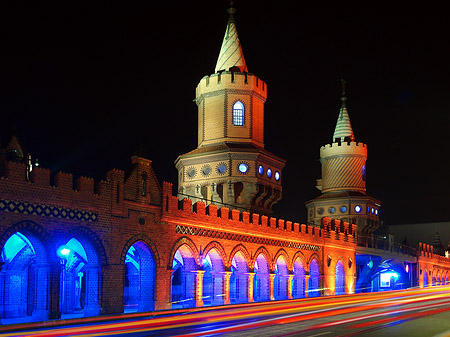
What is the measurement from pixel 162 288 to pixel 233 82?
17717 millimetres

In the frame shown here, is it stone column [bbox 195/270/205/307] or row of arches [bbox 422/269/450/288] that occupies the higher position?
stone column [bbox 195/270/205/307]

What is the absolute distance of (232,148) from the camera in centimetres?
4212

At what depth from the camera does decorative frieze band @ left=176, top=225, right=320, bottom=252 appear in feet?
104

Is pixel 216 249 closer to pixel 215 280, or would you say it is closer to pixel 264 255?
pixel 215 280

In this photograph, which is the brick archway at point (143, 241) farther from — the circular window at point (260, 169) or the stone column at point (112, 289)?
the circular window at point (260, 169)

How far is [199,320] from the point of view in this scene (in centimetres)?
2231

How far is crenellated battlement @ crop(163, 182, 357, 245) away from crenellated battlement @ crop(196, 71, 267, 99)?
8231mm

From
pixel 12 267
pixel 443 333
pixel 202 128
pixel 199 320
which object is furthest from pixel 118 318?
pixel 202 128

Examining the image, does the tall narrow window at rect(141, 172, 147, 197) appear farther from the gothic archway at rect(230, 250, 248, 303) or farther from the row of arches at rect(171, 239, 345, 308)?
the gothic archway at rect(230, 250, 248, 303)

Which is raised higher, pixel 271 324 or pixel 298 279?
pixel 298 279

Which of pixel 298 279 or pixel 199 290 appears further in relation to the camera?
pixel 298 279

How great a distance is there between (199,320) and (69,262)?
12572mm

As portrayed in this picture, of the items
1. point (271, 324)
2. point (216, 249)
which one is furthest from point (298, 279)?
point (271, 324)

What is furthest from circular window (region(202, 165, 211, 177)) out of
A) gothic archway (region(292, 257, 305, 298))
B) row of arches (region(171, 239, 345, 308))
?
gothic archway (region(292, 257, 305, 298))
